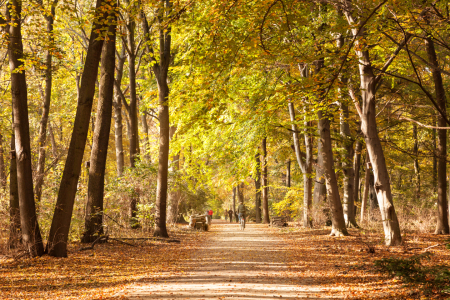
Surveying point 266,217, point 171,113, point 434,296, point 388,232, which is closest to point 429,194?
point 266,217

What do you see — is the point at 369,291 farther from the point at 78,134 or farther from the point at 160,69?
the point at 160,69

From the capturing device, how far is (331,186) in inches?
532

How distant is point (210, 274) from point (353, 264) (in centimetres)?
331

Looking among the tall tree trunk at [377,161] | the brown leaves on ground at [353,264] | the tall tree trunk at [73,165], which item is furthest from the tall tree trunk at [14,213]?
the tall tree trunk at [377,161]

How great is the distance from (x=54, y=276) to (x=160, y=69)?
28.1ft

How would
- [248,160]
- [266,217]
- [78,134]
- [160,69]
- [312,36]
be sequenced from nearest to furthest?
[78,134]
[312,36]
[160,69]
[248,160]
[266,217]

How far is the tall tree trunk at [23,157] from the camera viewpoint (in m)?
8.42

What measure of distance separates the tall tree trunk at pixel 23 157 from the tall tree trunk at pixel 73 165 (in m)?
0.41

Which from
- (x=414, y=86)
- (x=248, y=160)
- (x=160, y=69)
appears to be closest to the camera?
(x=160, y=69)

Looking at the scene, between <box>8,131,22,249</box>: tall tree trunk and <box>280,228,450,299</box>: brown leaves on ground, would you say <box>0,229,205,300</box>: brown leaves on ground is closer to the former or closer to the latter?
<box>8,131,22,249</box>: tall tree trunk

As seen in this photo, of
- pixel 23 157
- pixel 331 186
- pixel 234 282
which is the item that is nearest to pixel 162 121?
pixel 23 157

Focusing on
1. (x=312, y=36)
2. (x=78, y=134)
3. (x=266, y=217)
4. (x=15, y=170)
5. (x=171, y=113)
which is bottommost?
(x=266, y=217)

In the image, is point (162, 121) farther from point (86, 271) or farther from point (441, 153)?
point (441, 153)

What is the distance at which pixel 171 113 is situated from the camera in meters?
16.5
